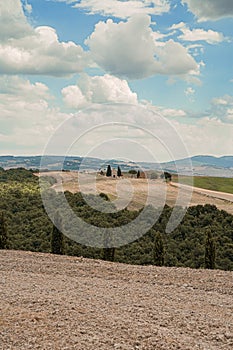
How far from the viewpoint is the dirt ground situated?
27453 millimetres

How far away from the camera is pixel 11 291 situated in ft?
32.6

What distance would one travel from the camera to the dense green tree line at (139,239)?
22.8 m

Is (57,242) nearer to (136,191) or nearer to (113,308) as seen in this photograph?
(136,191)

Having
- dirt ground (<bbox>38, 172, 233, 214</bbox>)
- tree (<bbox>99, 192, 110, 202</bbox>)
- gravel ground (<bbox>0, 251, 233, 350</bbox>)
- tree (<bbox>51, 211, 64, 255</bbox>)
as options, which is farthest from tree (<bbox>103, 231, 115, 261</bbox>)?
gravel ground (<bbox>0, 251, 233, 350</bbox>)

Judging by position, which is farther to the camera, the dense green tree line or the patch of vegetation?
the patch of vegetation

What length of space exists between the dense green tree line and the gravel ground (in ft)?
22.4

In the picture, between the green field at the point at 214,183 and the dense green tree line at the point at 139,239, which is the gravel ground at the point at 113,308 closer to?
the dense green tree line at the point at 139,239

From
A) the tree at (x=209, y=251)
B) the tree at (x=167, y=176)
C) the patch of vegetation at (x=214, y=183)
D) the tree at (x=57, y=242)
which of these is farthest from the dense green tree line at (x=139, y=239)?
the patch of vegetation at (x=214, y=183)

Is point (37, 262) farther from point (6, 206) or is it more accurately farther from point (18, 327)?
point (6, 206)

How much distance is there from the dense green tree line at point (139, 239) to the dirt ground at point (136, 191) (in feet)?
2.40

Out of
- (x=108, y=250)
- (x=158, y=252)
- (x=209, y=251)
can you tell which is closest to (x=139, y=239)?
(x=108, y=250)

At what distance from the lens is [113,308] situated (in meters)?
8.91

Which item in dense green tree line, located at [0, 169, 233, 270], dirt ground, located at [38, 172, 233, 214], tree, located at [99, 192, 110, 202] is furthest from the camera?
dirt ground, located at [38, 172, 233, 214]

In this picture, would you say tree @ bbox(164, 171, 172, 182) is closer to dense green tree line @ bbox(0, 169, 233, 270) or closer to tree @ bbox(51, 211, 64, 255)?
dense green tree line @ bbox(0, 169, 233, 270)
